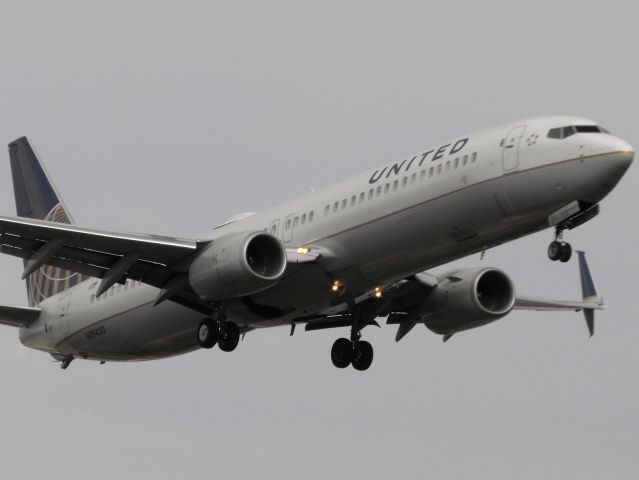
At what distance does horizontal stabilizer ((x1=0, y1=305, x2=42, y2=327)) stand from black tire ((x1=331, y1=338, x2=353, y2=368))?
9.82 m

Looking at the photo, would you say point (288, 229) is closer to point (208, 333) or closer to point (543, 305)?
point (208, 333)

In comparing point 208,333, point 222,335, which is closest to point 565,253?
point 222,335

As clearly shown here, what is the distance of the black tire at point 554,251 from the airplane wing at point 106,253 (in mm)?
9706

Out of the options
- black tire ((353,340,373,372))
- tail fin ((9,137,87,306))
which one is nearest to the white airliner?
black tire ((353,340,373,372))

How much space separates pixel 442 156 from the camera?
1638 inches

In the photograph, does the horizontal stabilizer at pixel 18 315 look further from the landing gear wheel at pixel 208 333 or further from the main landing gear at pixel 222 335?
the main landing gear at pixel 222 335

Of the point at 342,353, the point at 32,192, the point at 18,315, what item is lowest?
the point at 342,353

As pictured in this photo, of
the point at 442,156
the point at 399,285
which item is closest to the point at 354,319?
the point at 399,285

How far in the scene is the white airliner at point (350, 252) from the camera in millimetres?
40188

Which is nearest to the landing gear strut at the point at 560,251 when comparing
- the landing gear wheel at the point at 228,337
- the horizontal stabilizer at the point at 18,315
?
the landing gear wheel at the point at 228,337

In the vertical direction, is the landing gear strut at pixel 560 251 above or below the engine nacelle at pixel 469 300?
below

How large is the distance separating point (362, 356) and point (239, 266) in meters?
8.38

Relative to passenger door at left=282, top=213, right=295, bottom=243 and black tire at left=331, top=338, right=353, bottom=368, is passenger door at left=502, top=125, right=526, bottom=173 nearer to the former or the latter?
passenger door at left=282, top=213, right=295, bottom=243

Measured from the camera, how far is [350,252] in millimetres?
42438
